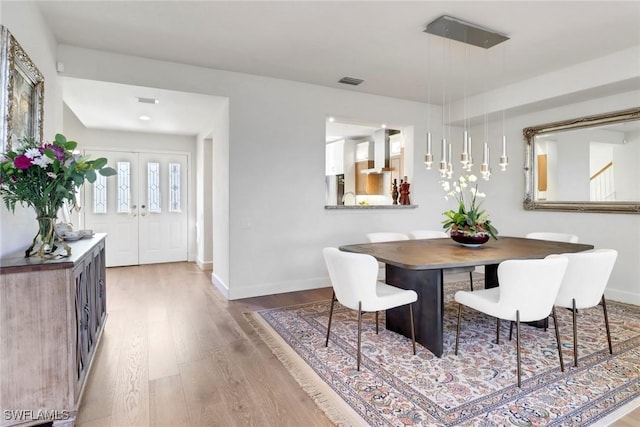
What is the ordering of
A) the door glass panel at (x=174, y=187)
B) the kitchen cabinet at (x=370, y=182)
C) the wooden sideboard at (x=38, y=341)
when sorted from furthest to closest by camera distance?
the kitchen cabinet at (x=370, y=182) < the door glass panel at (x=174, y=187) < the wooden sideboard at (x=38, y=341)

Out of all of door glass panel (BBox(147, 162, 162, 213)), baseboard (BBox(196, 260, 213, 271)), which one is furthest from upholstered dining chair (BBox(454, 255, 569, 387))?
door glass panel (BBox(147, 162, 162, 213))

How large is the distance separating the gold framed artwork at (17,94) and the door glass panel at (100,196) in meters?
3.81

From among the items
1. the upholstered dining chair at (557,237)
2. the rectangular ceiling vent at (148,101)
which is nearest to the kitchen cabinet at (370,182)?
the upholstered dining chair at (557,237)

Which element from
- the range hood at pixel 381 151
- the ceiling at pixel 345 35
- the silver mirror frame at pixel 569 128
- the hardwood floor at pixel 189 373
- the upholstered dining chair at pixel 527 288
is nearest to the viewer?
the hardwood floor at pixel 189 373

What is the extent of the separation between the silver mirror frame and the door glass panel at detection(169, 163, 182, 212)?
5976mm

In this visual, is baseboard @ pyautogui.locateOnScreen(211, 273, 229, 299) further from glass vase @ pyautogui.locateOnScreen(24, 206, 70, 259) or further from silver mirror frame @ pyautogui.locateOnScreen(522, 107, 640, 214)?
silver mirror frame @ pyautogui.locateOnScreen(522, 107, 640, 214)

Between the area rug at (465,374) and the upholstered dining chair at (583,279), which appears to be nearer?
the area rug at (465,374)

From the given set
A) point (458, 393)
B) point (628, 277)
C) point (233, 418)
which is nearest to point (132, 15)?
point (233, 418)

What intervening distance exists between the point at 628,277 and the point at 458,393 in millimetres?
3404

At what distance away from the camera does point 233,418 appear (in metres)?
1.88

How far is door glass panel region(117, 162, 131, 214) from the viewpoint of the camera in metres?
6.18

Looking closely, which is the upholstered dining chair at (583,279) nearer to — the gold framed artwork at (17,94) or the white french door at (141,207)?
the gold framed artwork at (17,94)

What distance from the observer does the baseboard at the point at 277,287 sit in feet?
13.6

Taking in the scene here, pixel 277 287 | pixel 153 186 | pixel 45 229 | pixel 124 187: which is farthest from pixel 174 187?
pixel 45 229
